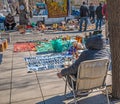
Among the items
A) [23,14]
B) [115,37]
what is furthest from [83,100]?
[23,14]

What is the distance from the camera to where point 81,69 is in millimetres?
4562

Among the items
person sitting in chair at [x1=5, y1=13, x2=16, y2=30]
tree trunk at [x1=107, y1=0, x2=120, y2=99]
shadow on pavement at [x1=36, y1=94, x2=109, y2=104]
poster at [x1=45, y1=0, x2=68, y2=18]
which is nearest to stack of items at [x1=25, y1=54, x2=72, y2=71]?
shadow on pavement at [x1=36, y1=94, x2=109, y2=104]

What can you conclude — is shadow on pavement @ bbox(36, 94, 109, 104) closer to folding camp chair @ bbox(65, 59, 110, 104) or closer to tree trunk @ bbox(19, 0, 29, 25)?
folding camp chair @ bbox(65, 59, 110, 104)

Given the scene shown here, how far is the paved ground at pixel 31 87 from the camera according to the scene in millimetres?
5492

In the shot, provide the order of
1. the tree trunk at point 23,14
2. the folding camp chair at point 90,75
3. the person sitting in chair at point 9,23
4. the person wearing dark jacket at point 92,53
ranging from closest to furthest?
the folding camp chair at point 90,75 → the person wearing dark jacket at point 92,53 → the person sitting in chair at point 9,23 → the tree trunk at point 23,14

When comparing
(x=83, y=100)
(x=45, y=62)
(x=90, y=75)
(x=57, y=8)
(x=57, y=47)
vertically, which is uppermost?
(x=57, y=8)

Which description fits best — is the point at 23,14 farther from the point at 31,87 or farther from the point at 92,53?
the point at 92,53

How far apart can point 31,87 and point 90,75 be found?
6.72ft

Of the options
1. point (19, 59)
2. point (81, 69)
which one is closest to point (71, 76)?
point (81, 69)

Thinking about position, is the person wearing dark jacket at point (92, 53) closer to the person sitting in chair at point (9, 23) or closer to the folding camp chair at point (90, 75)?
the folding camp chair at point (90, 75)

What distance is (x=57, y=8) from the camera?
55.7 feet

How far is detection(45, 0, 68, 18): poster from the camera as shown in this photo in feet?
54.7

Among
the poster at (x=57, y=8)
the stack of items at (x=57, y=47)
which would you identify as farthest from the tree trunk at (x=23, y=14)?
the stack of items at (x=57, y=47)

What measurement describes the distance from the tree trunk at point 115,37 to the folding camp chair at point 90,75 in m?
0.42
